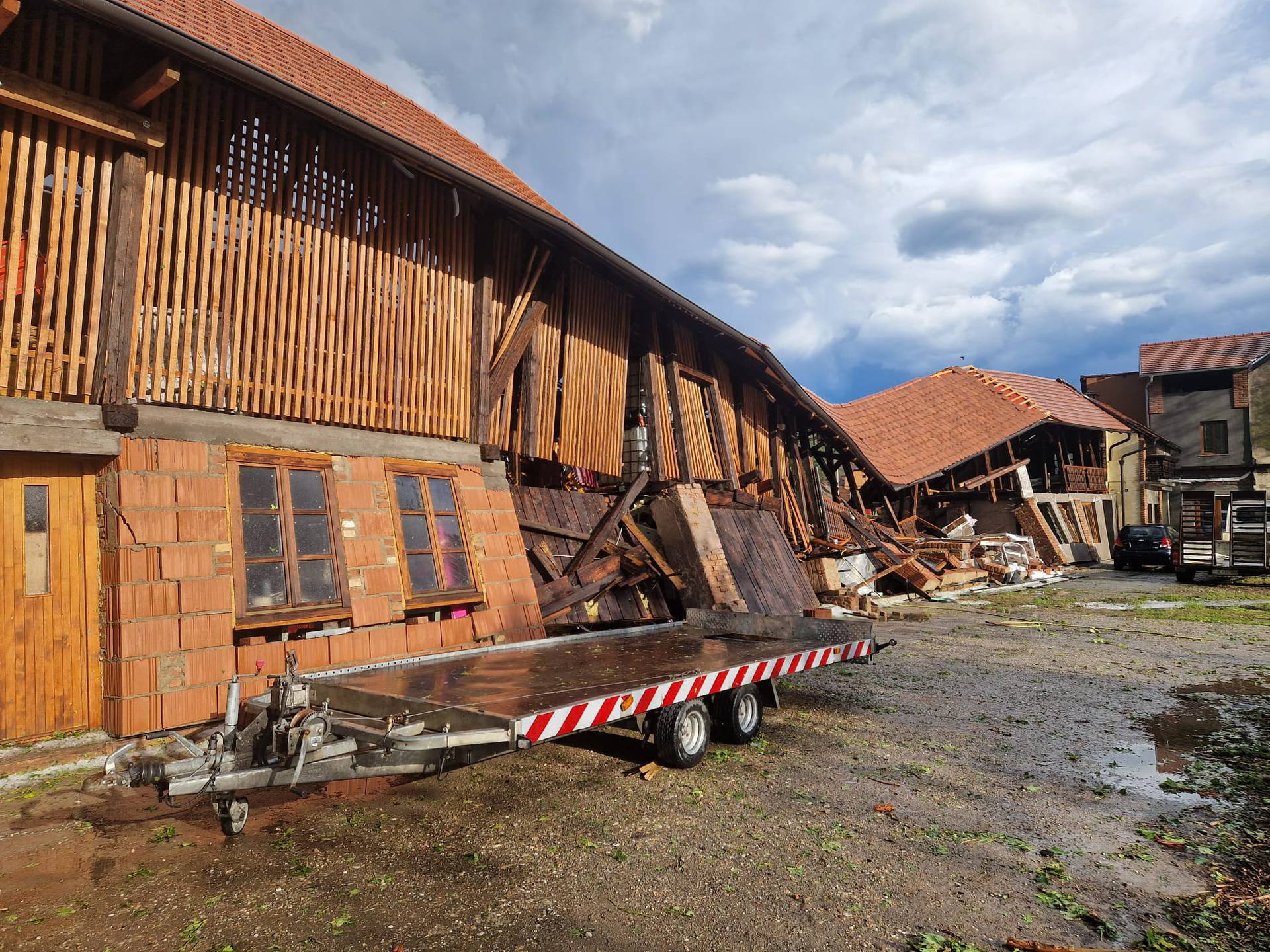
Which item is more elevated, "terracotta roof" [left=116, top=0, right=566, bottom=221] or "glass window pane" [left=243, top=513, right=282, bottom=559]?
"terracotta roof" [left=116, top=0, right=566, bottom=221]

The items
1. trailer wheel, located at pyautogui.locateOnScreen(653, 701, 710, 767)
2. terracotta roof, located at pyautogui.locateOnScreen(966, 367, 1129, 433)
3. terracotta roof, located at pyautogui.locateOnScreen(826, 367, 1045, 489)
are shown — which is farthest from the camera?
terracotta roof, located at pyautogui.locateOnScreen(966, 367, 1129, 433)

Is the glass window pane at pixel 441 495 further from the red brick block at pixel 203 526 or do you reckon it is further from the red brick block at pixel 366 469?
the red brick block at pixel 203 526

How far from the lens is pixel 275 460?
6797 mm

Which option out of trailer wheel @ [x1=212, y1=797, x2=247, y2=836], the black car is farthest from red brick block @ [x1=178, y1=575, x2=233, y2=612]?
the black car

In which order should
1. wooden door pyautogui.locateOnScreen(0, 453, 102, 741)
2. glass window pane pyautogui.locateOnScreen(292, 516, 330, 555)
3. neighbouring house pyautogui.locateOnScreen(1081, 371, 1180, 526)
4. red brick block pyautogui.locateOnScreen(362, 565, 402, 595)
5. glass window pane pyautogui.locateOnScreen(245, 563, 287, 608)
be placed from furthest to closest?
1. neighbouring house pyautogui.locateOnScreen(1081, 371, 1180, 526)
2. red brick block pyautogui.locateOnScreen(362, 565, 402, 595)
3. glass window pane pyautogui.locateOnScreen(292, 516, 330, 555)
4. glass window pane pyautogui.locateOnScreen(245, 563, 287, 608)
5. wooden door pyautogui.locateOnScreen(0, 453, 102, 741)

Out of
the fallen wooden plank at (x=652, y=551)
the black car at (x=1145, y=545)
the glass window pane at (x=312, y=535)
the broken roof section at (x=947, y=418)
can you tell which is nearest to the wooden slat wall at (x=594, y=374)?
the fallen wooden plank at (x=652, y=551)

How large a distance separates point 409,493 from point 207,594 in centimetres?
250

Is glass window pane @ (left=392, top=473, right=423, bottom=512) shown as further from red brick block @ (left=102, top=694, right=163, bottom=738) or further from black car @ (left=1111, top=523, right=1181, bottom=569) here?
black car @ (left=1111, top=523, right=1181, bottom=569)

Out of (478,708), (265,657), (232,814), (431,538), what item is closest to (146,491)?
(265,657)

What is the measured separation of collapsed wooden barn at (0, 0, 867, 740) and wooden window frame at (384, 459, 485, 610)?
31mm

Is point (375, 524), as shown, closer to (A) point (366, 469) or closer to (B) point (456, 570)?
(A) point (366, 469)

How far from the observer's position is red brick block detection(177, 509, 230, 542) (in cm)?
589

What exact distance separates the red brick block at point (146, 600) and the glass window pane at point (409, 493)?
2.49 metres

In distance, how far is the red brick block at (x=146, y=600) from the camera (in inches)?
213
